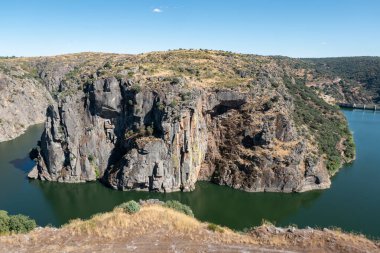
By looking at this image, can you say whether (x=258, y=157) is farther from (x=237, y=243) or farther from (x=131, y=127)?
(x=237, y=243)

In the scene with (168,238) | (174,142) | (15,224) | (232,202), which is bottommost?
(232,202)

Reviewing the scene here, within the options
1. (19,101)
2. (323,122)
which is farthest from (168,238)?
(19,101)

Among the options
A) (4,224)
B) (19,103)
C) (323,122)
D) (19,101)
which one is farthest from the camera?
(19,101)

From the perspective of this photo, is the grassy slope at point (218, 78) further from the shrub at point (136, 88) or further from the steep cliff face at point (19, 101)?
the steep cliff face at point (19, 101)

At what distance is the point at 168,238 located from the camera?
26375 millimetres

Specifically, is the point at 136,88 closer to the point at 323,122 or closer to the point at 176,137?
the point at 176,137

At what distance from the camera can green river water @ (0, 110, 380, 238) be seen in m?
49.3

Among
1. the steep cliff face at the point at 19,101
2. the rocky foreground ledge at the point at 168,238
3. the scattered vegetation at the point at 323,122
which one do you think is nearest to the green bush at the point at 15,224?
the rocky foreground ledge at the point at 168,238

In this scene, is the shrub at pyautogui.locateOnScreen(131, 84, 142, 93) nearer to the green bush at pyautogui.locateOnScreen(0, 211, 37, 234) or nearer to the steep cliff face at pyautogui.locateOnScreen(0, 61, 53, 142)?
the green bush at pyautogui.locateOnScreen(0, 211, 37, 234)

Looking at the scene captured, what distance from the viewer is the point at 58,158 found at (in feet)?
205

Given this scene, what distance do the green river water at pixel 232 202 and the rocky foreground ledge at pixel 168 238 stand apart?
68.4ft

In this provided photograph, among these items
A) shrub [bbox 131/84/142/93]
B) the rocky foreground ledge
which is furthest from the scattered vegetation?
the rocky foreground ledge

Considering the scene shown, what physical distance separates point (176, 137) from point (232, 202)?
41.8 ft

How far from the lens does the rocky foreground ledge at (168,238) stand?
24922 millimetres
